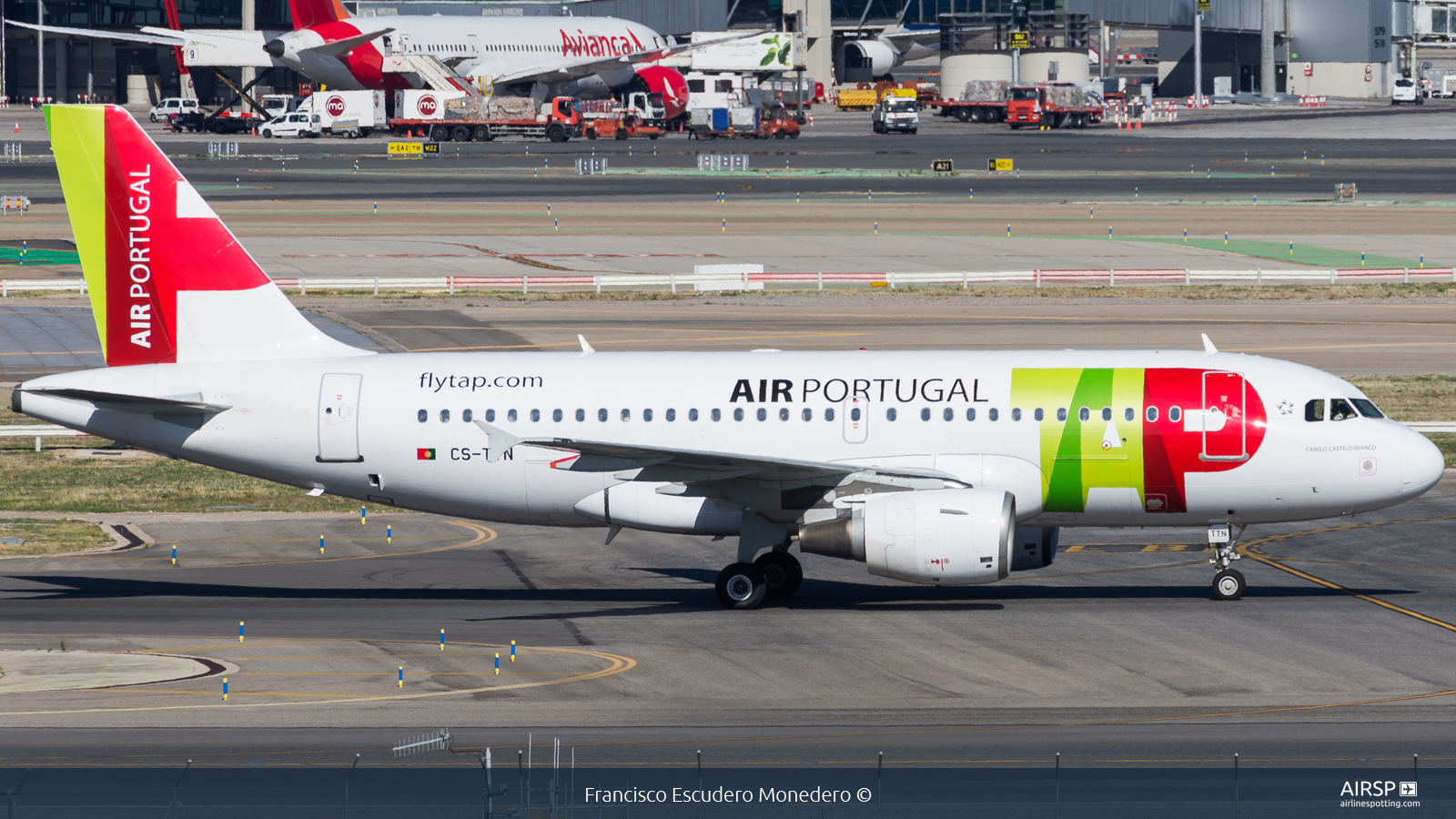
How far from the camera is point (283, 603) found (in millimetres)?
33281

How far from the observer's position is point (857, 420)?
31641 mm

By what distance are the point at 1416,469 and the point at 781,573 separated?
11.8m

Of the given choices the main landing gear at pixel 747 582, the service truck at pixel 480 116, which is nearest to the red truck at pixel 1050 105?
the service truck at pixel 480 116

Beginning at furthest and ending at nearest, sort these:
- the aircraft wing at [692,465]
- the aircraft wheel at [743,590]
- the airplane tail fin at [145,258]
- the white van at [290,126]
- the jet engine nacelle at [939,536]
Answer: the white van at [290,126] → the airplane tail fin at [145,258] → the aircraft wheel at [743,590] → the aircraft wing at [692,465] → the jet engine nacelle at [939,536]

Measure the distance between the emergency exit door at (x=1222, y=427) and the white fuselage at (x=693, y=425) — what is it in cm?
25

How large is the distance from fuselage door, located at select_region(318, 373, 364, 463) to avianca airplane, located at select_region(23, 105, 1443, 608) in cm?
6

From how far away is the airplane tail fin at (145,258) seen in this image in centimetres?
3328

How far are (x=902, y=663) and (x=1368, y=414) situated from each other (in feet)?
34.7

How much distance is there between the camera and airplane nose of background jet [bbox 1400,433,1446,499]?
30.9 m

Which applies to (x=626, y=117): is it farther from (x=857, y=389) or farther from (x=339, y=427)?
(x=857, y=389)

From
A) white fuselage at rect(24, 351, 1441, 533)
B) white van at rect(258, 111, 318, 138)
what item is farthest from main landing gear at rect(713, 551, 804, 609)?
white van at rect(258, 111, 318, 138)

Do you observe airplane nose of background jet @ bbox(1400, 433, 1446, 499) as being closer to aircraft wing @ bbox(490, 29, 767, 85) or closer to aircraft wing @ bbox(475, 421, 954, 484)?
aircraft wing @ bbox(475, 421, 954, 484)

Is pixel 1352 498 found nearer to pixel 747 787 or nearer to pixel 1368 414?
pixel 1368 414

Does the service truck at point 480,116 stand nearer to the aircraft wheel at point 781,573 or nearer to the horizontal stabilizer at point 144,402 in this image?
the horizontal stabilizer at point 144,402
